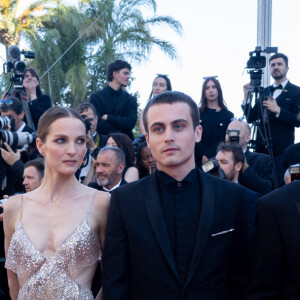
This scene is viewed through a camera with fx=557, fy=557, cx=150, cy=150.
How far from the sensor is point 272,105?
6.24 m

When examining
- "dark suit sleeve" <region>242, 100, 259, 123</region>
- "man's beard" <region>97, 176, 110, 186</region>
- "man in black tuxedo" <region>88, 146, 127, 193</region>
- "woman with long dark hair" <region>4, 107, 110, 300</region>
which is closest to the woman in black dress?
"dark suit sleeve" <region>242, 100, 259, 123</region>

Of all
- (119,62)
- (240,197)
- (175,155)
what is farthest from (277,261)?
(119,62)

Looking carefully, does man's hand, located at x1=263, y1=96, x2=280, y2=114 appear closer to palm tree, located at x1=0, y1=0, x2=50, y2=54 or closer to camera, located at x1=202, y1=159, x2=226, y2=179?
camera, located at x1=202, y1=159, x2=226, y2=179

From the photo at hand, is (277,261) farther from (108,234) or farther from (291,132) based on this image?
(291,132)

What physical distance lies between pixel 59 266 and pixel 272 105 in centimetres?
410

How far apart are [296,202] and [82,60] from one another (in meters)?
21.4

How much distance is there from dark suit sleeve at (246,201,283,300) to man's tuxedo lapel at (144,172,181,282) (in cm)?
33

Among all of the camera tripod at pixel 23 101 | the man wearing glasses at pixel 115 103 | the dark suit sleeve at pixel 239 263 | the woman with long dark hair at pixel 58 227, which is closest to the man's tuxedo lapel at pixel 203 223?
the dark suit sleeve at pixel 239 263

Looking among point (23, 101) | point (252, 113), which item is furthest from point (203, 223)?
point (252, 113)

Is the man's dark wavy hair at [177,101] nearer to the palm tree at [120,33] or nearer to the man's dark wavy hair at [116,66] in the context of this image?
the man's dark wavy hair at [116,66]

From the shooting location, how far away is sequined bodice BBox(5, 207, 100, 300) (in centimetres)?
272

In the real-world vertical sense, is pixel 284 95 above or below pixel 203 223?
above

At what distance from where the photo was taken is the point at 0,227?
16.0 feet

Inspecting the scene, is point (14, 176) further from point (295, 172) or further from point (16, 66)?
point (295, 172)
